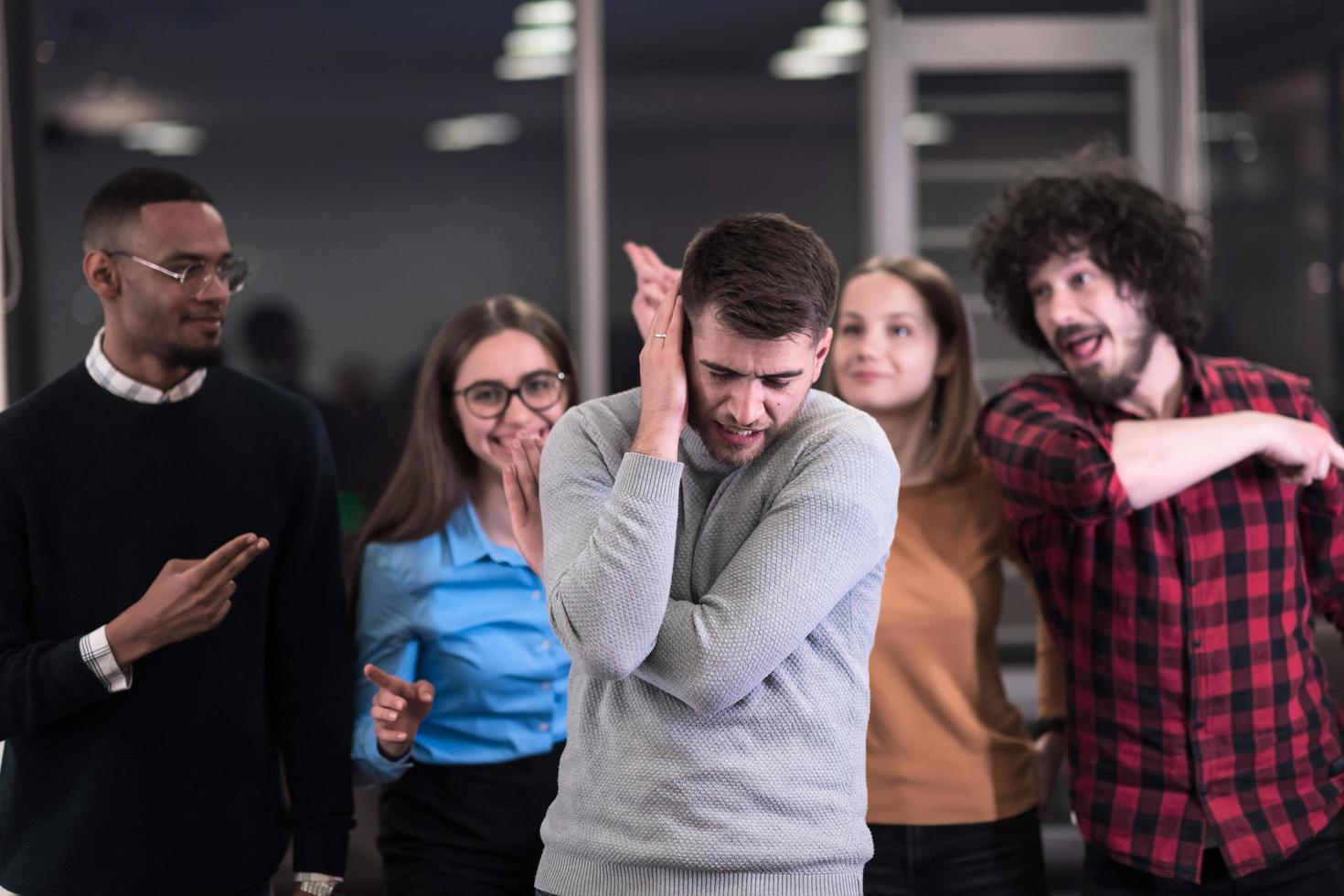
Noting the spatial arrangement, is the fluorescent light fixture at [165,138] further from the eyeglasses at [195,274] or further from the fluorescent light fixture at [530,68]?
the eyeglasses at [195,274]

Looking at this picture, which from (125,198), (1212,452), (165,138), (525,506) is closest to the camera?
(525,506)

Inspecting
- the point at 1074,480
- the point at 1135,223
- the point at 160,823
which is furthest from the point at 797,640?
the point at 1135,223

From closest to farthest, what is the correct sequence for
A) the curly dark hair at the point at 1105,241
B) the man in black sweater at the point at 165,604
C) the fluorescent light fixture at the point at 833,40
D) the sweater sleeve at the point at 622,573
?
the sweater sleeve at the point at 622,573 → the man in black sweater at the point at 165,604 → the curly dark hair at the point at 1105,241 → the fluorescent light fixture at the point at 833,40

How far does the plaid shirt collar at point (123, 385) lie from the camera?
6.52 feet

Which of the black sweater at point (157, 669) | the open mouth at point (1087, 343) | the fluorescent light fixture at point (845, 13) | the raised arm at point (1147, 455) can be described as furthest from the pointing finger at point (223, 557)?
the fluorescent light fixture at point (845, 13)

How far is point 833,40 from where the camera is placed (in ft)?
14.8

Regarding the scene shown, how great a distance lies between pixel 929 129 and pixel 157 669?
11.0 feet

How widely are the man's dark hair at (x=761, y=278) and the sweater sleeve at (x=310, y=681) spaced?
2.83ft

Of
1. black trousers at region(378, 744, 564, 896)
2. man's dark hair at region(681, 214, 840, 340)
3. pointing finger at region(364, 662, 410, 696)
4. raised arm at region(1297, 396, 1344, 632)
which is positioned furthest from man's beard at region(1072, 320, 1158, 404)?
pointing finger at region(364, 662, 410, 696)

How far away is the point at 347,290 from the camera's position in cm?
437

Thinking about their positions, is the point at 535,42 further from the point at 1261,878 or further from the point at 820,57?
the point at 1261,878

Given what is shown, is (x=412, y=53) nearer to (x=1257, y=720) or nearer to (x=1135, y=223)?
(x=1135, y=223)

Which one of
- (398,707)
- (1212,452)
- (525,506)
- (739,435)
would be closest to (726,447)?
(739,435)

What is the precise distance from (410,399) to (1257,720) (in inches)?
117
